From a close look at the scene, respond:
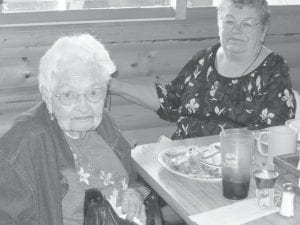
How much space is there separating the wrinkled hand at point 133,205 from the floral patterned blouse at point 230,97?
692mm

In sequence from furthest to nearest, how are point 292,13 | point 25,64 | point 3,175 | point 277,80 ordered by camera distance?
point 292,13
point 25,64
point 277,80
point 3,175

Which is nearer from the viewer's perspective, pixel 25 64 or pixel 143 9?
pixel 25 64

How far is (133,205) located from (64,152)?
285 millimetres

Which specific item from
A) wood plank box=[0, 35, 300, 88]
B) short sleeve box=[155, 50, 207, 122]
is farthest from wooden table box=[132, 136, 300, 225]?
wood plank box=[0, 35, 300, 88]

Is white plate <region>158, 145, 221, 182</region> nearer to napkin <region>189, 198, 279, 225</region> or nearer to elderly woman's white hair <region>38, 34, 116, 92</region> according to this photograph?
napkin <region>189, 198, 279, 225</region>

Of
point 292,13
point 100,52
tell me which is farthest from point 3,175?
point 292,13

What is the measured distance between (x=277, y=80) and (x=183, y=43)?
0.90 m

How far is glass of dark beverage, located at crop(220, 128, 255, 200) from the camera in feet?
4.58

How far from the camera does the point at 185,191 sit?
4.81 feet

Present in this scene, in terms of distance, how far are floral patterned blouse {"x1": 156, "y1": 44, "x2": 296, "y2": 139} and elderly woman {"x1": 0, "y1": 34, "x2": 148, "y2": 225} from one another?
2.13 feet

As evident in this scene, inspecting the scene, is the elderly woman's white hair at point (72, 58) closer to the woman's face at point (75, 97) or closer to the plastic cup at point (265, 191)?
the woman's face at point (75, 97)

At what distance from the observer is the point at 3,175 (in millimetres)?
1392

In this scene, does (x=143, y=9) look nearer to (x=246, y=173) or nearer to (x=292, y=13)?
(x=292, y=13)

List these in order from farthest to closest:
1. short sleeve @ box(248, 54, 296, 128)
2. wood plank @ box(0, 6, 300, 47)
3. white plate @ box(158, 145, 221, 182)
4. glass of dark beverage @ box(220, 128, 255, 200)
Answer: wood plank @ box(0, 6, 300, 47)
short sleeve @ box(248, 54, 296, 128)
white plate @ box(158, 145, 221, 182)
glass of dark beverage @ box(220, 128, 255, 200)
